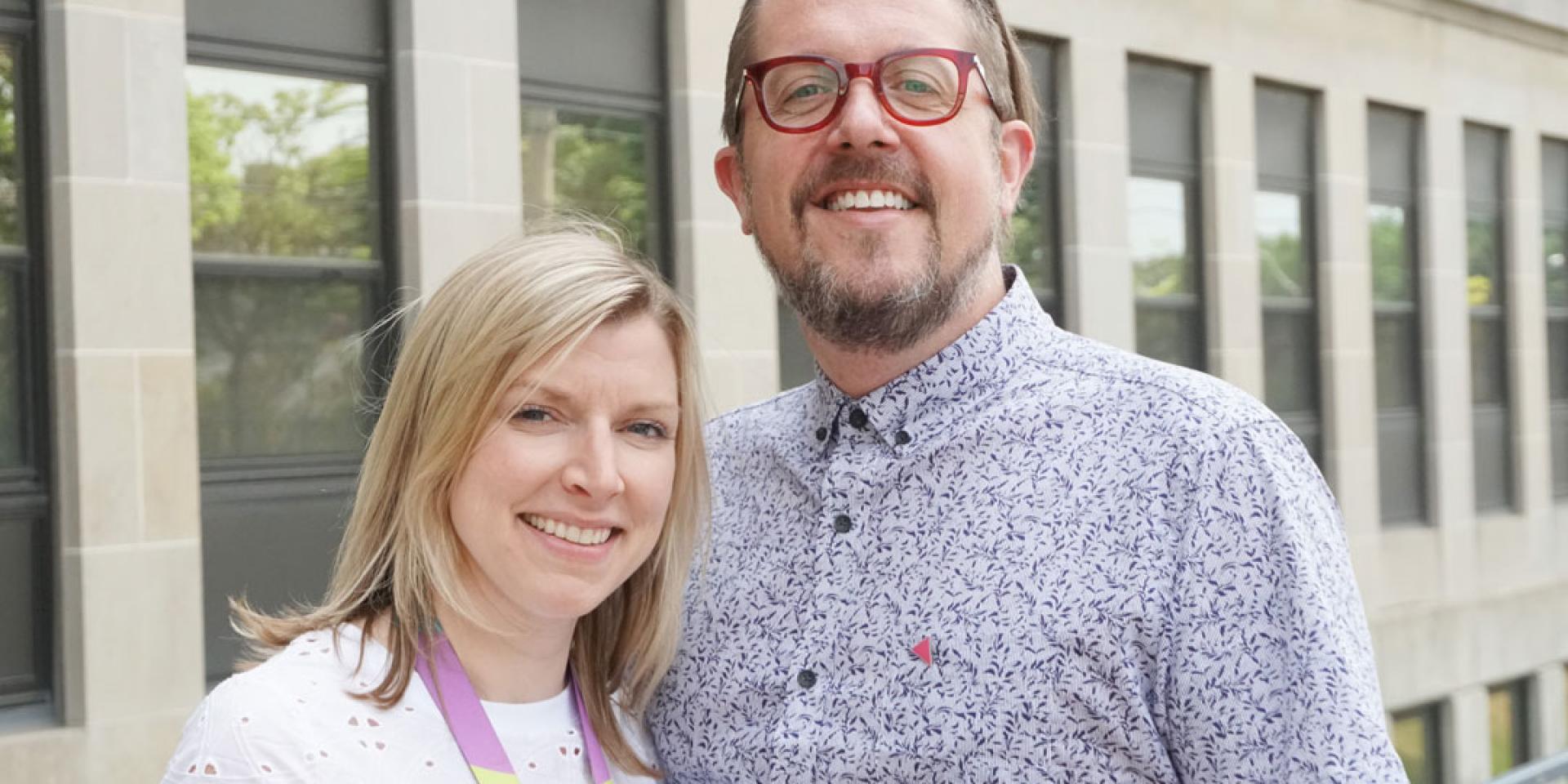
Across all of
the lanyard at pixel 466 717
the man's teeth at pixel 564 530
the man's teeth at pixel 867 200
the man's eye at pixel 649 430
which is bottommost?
the lanyard at pixel 466 717

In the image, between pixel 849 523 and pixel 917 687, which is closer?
pixel 917 687

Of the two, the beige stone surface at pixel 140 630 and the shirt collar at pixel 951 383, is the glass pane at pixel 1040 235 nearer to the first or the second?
the beige stone surface at pixel 140 630

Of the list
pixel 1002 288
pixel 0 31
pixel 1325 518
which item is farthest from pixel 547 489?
pixel 0 31

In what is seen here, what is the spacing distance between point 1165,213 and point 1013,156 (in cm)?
1164

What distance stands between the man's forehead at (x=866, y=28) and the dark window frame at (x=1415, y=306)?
14769mm

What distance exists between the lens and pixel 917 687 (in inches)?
107

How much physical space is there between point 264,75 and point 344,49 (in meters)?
0.46

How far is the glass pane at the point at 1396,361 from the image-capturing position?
16.9 m

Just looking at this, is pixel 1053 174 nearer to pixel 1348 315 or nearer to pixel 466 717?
pixel 1348 315

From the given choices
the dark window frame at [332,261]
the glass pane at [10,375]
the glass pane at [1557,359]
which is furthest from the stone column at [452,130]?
the glass pane at [1557,359]

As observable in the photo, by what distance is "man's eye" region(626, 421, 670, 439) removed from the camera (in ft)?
9.56

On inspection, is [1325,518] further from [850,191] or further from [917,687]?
[850,191]

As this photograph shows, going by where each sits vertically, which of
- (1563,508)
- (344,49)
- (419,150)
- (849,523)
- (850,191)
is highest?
(344,49)

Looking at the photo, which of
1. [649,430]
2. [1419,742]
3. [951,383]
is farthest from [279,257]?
[1419,742]
